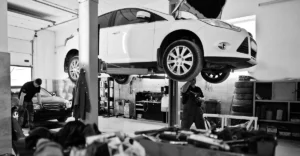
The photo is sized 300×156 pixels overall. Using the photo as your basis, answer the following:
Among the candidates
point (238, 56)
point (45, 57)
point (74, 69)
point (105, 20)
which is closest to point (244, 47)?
point (238, 56)

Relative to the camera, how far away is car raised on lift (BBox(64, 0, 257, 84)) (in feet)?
8.09

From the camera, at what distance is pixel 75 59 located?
3.69m

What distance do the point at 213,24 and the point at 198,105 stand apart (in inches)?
74.1

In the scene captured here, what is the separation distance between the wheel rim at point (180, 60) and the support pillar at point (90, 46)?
1007 millimetres

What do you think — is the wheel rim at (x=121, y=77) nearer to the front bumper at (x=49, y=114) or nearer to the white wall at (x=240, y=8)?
the front bumper at (x=49, y=114)

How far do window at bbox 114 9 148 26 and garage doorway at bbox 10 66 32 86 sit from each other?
7791mm

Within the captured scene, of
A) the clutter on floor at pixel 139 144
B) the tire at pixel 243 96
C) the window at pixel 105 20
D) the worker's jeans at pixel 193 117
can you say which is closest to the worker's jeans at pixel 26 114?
the window at pixel 105 20

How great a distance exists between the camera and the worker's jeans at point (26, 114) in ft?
17.4

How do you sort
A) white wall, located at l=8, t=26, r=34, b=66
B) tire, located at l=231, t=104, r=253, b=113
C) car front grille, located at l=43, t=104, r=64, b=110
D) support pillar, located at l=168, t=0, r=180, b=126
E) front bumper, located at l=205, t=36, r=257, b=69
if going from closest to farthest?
front bumper, located at l=205, t=36, r=257, b=69 → support pillar, located at l=168, t=0, r=180, b=126 → tire, located at l=231, t=104, r=253, b=113 → car front grille, located at l=43, t=104, r=64, b=110 → white wall, located at l=8, t=26, r=34, b=66

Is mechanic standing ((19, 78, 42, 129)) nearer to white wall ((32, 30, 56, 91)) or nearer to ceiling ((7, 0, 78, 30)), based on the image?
ceiling ((7, 0, 78, 30))

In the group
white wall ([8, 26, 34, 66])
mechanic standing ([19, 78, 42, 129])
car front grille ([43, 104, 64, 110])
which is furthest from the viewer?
white wall ([8, 26, 34, 66])

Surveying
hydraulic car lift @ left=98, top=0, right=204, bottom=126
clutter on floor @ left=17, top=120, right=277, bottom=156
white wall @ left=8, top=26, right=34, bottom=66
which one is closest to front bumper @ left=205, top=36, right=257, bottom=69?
hydraulic car lift @ left=98, top=0, right=204, bottom=126

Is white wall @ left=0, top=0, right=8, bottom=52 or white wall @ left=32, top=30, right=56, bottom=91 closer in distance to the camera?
white wall @ left=0, top=0, right=8, bottom=52

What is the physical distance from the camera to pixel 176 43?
8.62ft
